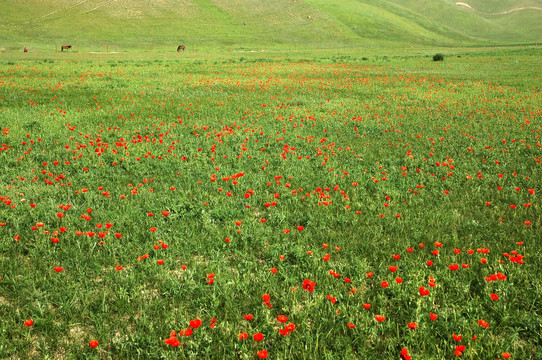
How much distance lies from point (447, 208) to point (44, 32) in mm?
90605

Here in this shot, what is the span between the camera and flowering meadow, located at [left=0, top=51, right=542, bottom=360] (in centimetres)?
324

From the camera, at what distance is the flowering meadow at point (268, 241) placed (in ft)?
10.6

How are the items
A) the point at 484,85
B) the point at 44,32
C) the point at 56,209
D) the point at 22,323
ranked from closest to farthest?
the point at 22,323, the point at 56,209, the point at 484,85, the point at 44,32

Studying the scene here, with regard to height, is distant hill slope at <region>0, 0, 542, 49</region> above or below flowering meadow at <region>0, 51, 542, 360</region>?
above

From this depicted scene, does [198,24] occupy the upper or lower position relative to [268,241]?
upper

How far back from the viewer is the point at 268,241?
483 centimetres

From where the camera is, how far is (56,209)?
5.52m

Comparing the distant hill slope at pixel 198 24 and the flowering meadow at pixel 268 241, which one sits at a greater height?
the distant hill slope at pixel 198 24

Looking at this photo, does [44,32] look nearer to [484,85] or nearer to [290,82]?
[290,82]

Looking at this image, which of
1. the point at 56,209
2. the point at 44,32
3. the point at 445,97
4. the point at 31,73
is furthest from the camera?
the point at 44,32

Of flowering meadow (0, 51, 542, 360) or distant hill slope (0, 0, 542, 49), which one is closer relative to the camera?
flowering meadow (0, 51, 542, 360)

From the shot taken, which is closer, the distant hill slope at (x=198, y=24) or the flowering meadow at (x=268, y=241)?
the flowering meadow at (x=268, y=241)

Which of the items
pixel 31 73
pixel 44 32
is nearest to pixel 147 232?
pixel 31 73

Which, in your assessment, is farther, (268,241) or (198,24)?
(198,24)
